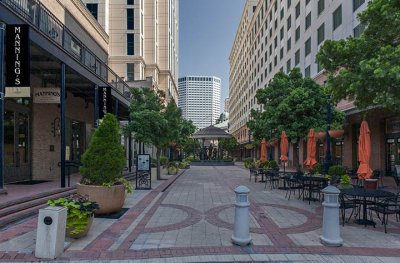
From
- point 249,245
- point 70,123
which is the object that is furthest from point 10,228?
point 70,123

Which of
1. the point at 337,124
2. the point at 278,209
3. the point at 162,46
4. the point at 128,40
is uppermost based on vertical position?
the point at 162,46

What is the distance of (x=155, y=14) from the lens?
165ft

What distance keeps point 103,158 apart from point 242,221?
13.4 ft

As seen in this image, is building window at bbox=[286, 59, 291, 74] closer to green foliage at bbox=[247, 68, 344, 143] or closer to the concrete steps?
green foliage at bbox=[247, 68, 344, 143]

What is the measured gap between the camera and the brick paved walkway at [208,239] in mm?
4719

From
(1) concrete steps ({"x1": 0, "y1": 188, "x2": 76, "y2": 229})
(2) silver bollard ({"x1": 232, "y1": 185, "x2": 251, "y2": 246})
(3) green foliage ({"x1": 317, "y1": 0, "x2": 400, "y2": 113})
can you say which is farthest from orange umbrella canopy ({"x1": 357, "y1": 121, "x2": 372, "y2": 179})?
(1) concrete steps ({"x1": 0, "y1": 188, "x2": 76, "y2": 229})

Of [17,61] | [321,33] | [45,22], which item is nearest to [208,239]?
[17,61]

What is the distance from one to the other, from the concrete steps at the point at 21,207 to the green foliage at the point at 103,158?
161 cm

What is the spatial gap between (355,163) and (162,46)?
48862 millimetres

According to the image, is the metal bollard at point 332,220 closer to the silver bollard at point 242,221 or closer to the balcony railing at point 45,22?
the silver bollard at point 242,221

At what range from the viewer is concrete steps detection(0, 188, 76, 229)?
627 cm

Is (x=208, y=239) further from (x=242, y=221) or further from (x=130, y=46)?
(x=130, y=46)

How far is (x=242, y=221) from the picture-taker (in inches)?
207

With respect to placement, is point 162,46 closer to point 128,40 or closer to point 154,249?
point 128,40
